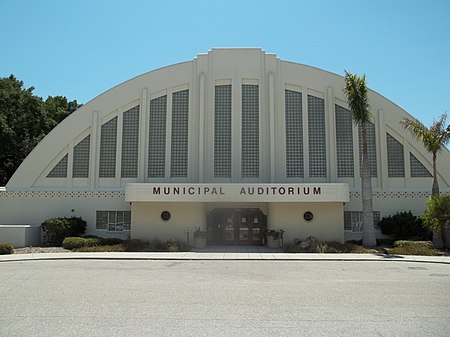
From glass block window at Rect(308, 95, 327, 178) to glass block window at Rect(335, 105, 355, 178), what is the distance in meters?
0.96

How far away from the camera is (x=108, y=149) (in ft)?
97.2

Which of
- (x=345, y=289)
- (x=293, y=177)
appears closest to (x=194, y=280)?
(x=345, y=289)

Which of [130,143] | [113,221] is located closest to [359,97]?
[130,143]

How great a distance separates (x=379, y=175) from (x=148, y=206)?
1517 cm

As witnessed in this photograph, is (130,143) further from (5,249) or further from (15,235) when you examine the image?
(5,249)

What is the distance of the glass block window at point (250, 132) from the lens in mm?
28703

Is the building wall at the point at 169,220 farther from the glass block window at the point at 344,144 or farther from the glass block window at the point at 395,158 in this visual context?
the glass block window at the point at 395,158

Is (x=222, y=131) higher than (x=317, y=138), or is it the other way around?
(x=222, y=131)

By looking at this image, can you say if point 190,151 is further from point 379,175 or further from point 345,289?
point 345,289

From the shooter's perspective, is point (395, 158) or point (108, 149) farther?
point (108, 149)

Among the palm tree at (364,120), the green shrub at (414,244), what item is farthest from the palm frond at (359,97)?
the green shrub at (414,244)

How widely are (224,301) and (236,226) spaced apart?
726 inches

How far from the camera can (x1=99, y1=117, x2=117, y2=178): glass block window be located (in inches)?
1155

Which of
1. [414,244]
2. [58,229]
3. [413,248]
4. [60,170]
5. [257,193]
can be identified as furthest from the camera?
[60,170]
